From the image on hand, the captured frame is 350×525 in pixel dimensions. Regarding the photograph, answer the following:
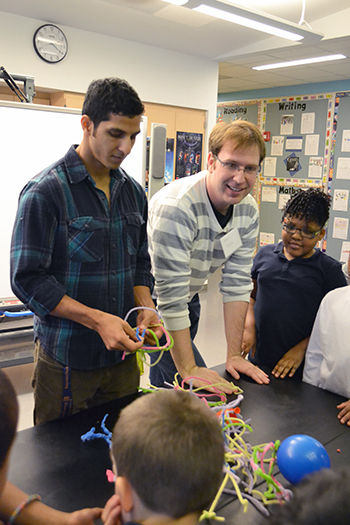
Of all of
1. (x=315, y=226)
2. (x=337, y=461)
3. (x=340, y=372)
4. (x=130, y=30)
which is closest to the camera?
(x=337, y=461)

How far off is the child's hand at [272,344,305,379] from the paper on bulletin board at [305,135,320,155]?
5.08 metres

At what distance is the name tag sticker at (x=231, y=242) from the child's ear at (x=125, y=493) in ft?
3.54

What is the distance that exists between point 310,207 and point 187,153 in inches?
150

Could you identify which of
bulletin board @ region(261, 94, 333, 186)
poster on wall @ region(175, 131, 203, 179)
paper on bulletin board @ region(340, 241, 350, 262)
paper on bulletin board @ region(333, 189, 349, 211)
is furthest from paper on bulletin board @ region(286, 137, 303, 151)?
poster on wall @ region(175, 131, 203, 179)

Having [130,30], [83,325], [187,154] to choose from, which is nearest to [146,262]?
[83,325]

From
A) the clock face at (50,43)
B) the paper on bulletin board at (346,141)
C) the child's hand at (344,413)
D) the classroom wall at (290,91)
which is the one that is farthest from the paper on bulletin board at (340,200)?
the child's hand at (344,413)

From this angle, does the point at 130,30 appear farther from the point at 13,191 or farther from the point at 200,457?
the point at 200,457

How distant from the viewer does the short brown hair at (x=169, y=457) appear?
2.07ft

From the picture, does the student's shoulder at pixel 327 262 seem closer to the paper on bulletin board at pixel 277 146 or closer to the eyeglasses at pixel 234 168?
the eyeglasses at pixel 234 168

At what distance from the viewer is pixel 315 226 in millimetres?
1768

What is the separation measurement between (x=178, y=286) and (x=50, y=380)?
502 millimetres

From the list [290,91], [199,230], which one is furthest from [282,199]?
[199,230]

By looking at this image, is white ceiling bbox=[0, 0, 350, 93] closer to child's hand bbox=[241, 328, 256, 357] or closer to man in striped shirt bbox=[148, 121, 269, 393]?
man in striped shirt bbox=[148, 121, 269, 393]

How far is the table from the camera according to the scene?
90 cm
